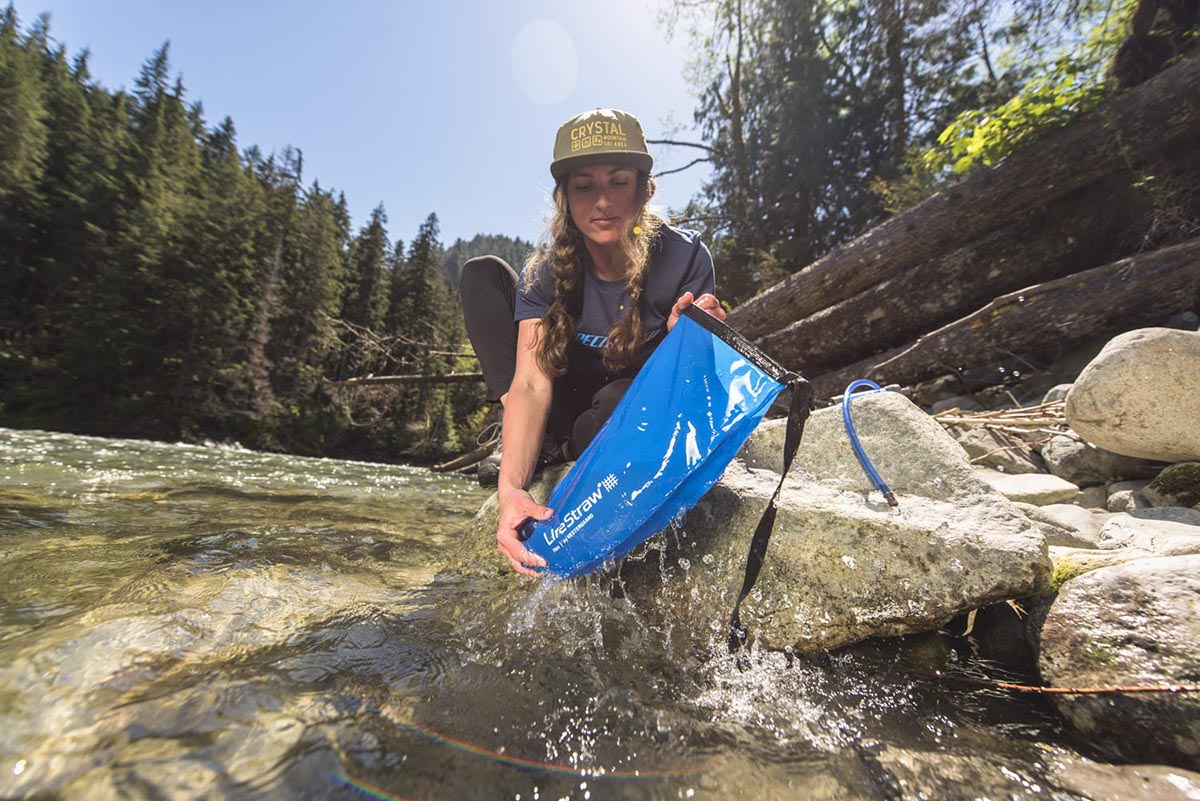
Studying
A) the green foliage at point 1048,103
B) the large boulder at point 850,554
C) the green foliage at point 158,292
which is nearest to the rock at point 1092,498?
the large boulder at point 850,554

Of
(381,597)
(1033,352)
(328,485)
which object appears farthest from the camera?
(328,485)

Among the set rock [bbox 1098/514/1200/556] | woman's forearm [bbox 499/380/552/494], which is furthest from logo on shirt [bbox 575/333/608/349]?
rock [bbox 1098/514/1200/556]

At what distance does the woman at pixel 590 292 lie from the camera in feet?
7.10

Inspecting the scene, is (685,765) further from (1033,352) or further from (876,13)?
(876,13)

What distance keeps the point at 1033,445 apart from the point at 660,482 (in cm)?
348

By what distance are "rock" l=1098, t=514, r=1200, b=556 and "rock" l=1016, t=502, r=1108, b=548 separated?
0.04m

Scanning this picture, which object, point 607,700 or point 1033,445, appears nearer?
point 607,700

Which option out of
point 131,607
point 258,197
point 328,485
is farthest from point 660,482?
point 258,197

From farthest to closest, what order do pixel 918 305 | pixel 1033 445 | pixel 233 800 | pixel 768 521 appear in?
pixel 918 305, pixel 1033 445, pixel 768 521, pixel 233 800

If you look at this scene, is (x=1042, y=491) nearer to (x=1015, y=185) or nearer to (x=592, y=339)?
(x=592, y=339)

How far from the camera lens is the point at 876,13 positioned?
10.6 metres

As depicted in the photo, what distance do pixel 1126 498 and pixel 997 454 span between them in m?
0.91

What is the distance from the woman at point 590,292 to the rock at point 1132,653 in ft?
4.64

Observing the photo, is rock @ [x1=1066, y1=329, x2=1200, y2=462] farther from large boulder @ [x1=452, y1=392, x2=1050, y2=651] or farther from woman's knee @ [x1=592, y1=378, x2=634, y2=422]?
woman's knee @ [x1=592, y1=378, x2=634, y2=422]
